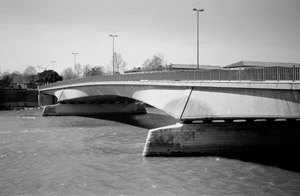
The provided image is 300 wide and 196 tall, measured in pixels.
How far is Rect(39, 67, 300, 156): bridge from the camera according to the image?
18703 millimetres

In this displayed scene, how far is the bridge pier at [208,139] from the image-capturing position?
2475cm

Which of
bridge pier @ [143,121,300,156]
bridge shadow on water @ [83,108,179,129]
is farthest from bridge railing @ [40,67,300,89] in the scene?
bridge shadow on water @ [83,108,179,129]

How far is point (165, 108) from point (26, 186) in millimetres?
13667

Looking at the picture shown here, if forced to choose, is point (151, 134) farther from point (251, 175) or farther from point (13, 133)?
point (13, 133)

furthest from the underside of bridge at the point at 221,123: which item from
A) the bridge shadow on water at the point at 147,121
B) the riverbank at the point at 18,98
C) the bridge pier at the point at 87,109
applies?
the riverbank at the point at 18,98

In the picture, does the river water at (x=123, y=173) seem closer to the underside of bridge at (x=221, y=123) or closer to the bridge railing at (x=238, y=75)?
the underside of bridge at (x=221, y=123)

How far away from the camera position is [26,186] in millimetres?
18984

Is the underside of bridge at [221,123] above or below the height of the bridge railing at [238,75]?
below

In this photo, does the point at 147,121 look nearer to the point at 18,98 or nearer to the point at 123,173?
the point at 123,173

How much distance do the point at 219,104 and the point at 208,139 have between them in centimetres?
308

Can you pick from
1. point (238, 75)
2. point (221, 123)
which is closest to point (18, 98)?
point (221, 123)

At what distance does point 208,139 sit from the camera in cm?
2500

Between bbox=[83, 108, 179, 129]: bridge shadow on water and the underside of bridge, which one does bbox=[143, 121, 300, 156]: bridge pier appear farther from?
bbox=[83, 108, 179, 129]: bridge shadow on water

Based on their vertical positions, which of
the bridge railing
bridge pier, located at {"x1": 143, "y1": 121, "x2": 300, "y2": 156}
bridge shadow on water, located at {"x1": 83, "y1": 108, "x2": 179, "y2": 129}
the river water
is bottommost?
the river water
